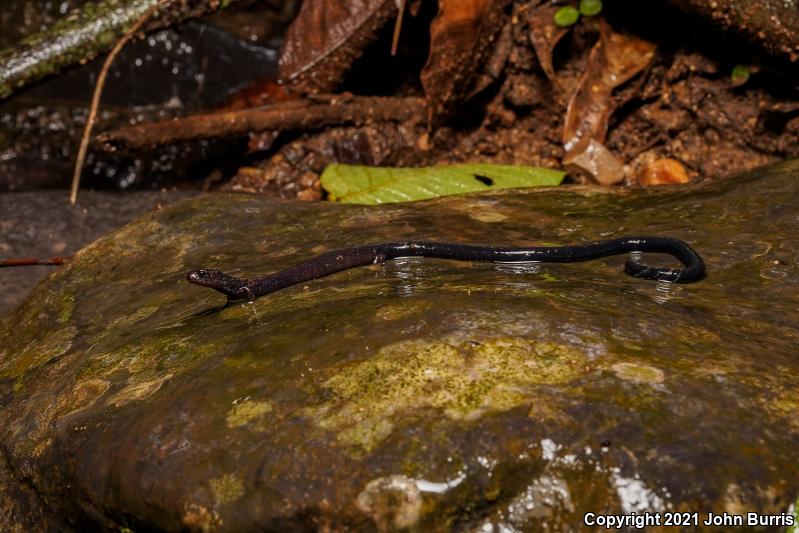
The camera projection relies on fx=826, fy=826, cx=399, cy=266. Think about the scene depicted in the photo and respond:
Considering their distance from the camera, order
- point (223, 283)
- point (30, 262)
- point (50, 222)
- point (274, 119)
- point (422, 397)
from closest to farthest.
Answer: point (422, 397) → point (223, 283) → point (30, 262) → point (50, 222) → point (274, 119)

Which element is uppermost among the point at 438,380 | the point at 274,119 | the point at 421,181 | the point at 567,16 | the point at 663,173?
the point at 567,16

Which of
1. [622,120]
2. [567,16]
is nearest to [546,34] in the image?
[567,16]

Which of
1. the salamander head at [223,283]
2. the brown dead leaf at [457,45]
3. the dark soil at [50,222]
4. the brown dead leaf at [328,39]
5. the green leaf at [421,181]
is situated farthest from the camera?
the brown dead leaf at [328,39]

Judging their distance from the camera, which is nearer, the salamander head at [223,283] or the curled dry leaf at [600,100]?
the salamander head at [223,283]

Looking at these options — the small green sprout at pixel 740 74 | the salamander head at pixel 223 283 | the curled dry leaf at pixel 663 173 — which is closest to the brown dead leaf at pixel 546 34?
the curled dry leaf at pixel 663 173

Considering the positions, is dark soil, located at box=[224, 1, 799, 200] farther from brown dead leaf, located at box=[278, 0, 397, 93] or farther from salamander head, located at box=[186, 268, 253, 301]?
salamander head, located at box=[186, 268, 253, 301]

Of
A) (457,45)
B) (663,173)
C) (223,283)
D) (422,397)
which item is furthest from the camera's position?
(663,173)

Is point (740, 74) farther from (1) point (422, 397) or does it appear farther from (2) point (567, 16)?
(1) point (422, 397)

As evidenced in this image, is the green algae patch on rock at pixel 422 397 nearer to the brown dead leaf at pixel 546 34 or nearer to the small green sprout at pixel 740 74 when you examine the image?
the small green sprout at pixel 740 74
